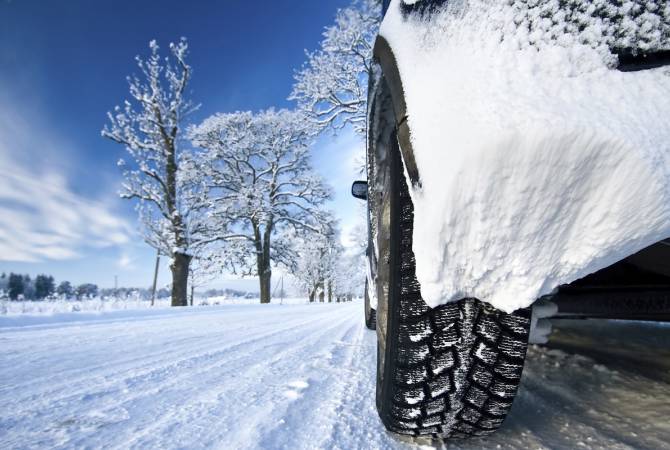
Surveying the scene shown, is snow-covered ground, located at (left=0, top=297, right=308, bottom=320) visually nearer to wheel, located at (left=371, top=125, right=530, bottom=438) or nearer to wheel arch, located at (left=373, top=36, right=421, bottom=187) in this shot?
wheel, located at (left=371, top=125, right=530, bottom=438)

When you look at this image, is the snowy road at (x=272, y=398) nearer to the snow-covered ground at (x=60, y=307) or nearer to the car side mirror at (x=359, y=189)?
the car side mirror at (x=359, y=189)

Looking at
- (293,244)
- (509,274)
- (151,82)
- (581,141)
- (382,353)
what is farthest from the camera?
(293,244)

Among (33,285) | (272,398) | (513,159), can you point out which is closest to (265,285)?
(272,398)

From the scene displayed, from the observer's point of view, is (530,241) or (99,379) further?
(99,379)

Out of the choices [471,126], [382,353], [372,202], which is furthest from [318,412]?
[471,126]

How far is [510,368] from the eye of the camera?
750 millimetres

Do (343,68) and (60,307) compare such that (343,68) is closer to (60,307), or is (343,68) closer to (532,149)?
(532,149)

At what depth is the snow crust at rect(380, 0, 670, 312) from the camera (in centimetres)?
46

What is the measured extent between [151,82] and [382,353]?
1277 cm

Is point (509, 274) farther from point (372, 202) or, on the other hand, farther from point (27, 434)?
point (27, 434)

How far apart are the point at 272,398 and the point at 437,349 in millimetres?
638

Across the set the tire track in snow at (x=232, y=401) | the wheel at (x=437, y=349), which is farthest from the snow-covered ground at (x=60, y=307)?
the wheel at (x=437, y=349)

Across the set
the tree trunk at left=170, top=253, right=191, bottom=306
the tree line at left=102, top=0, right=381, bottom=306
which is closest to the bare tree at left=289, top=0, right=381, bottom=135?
the tree line at left=102, top=0, right=381, bottom=306

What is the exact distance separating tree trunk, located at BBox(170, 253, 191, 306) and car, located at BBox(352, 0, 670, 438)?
34.3ft
